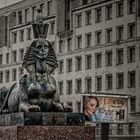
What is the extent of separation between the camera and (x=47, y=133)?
43.4 ft

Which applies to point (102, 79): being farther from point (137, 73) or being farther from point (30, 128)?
point (30, 128)

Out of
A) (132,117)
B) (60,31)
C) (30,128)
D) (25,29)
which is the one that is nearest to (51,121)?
(30,128)

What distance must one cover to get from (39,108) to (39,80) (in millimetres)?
671

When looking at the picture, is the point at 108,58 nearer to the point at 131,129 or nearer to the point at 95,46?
the point at 95,46

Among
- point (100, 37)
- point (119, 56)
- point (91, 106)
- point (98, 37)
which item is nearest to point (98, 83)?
point (119, 56)

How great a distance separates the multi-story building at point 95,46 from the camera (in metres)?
86.3

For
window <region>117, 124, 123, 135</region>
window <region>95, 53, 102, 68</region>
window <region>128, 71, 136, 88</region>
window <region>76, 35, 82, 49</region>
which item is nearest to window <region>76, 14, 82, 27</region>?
window <region>76, 35, 82, 49</region>

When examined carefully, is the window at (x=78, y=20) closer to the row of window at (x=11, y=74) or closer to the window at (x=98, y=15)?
the window at (x=98, y=15)

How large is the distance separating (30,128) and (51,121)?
0.52 metres

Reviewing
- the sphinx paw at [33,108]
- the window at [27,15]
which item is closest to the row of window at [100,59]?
the window at [27,15]

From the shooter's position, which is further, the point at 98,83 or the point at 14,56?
the point at 14,56

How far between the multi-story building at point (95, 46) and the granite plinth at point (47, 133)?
68.1 meters

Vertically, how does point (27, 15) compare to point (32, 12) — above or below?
below

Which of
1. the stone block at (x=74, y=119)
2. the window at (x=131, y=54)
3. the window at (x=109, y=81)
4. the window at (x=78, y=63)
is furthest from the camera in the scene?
the window at (x=78, y=63)
